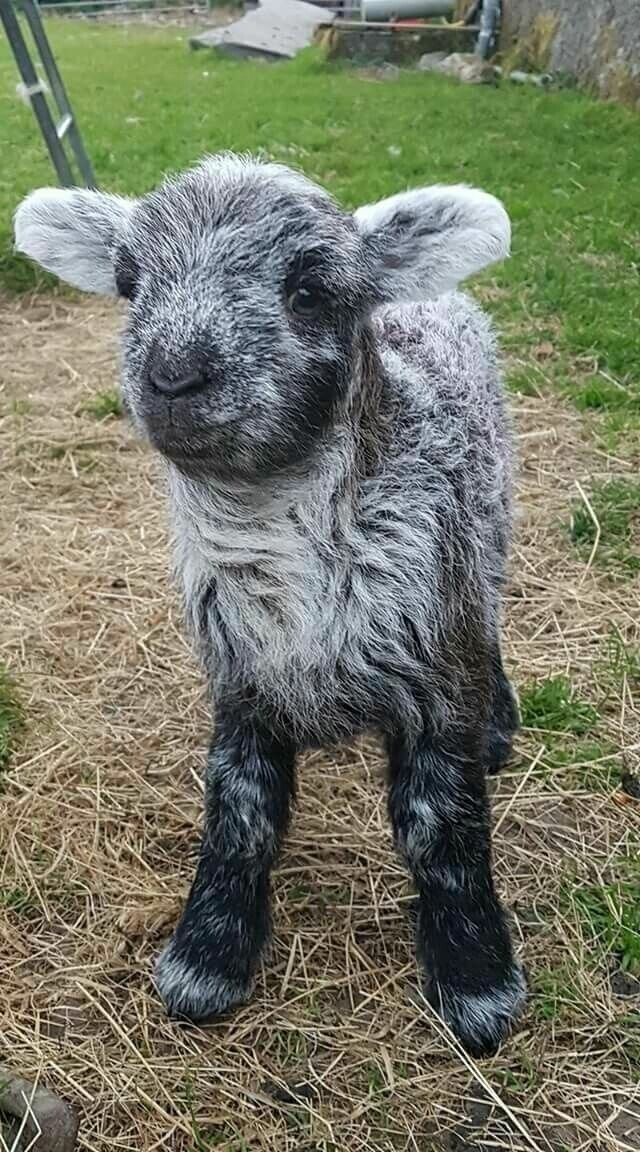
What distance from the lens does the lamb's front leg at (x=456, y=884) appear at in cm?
277

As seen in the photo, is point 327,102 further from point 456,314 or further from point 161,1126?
point 161,1126

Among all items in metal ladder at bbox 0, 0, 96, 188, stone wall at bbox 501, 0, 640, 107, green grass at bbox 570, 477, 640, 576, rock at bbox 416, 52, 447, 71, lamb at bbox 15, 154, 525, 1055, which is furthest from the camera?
rock at bbox 416, 52, 447, 71

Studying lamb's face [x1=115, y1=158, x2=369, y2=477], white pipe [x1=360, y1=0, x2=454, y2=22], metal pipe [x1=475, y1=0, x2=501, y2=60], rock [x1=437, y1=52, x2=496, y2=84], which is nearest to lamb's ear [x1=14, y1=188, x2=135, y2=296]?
lamb's face [x1=115, y1=158, x2=369, y2=477]

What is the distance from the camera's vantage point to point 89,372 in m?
6.40

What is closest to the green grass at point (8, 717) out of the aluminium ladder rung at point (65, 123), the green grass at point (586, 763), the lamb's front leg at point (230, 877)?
the lamb's front leg at point (230, 877)

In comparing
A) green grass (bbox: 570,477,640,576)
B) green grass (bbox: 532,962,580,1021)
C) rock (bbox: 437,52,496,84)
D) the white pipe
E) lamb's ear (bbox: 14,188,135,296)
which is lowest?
rock (bbox: 437,52,496,84)

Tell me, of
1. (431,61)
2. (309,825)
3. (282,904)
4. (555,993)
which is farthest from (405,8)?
(555,993)

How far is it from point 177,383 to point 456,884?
1407 millimetres

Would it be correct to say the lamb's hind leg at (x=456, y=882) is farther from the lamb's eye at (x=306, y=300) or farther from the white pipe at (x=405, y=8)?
the white pipe at (x=405, y=8)

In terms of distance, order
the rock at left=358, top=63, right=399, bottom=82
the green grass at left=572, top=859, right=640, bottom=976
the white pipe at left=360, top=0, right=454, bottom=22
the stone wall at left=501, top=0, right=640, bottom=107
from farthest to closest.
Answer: the white pipe at left=360, top=0, right=454, bottom=22 → the rock at left=358, top=63, right=399, bottom=82 → the stone wall at left=501, top=0, right=640, bottom=107 → the green grass at left=572, top=859, right=640, bottom=976

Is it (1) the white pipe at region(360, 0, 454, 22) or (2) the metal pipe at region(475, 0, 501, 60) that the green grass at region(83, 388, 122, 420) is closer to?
(2) the metal pipe at region(475, 0, 501, 60)

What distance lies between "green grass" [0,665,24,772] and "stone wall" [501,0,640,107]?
29.7 ft

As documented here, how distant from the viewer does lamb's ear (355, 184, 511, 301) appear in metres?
2.45

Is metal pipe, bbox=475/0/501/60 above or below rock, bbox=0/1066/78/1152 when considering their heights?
below
